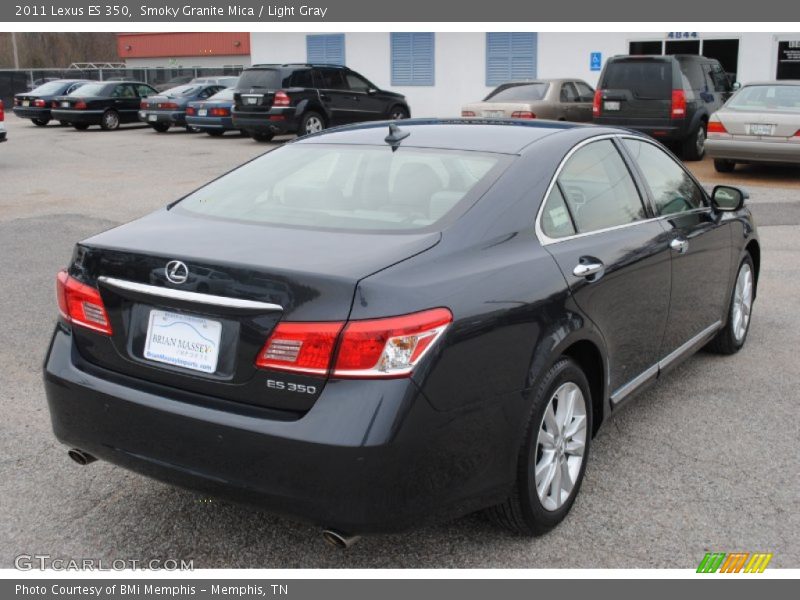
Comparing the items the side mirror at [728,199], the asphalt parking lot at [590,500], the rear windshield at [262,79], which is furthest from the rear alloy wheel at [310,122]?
the side mirror at [728,199]

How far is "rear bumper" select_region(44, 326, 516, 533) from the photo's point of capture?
2.85 metres

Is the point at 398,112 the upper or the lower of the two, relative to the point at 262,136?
upper

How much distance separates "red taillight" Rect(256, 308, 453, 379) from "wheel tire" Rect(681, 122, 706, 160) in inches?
607

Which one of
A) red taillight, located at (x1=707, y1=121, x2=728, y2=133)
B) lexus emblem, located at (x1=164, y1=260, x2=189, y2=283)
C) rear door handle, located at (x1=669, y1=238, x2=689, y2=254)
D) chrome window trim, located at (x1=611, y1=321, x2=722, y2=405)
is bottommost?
chrome window trim, located at (x1=611, y1=321, x2=722, y2=405)

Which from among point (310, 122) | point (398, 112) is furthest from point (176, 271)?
point (398, 112)

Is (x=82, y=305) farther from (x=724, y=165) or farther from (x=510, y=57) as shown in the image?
(x=510, y=57)

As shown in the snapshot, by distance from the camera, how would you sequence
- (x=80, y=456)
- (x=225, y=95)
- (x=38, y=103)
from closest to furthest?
(x=80, y=456)
(x=225, y=95)
(x=38, y=103)

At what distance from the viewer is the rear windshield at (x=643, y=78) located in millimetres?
16594

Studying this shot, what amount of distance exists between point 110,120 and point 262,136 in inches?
307

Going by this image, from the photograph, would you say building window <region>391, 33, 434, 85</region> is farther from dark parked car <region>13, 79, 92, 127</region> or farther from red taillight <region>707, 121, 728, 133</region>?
red taillight <region>707, 121, 728, 133</region>

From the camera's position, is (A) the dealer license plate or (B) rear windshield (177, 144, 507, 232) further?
(B) rear windshield (177, 144, 507, 232)

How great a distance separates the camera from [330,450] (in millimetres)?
2844

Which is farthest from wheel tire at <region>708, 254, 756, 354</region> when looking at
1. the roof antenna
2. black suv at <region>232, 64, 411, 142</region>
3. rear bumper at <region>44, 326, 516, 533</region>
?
black suv at <region>232, 64, 411, 142</region>

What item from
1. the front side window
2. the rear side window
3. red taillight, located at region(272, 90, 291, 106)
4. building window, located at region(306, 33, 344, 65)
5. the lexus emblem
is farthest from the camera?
building window, located at region(306, 33, 344, 65)
